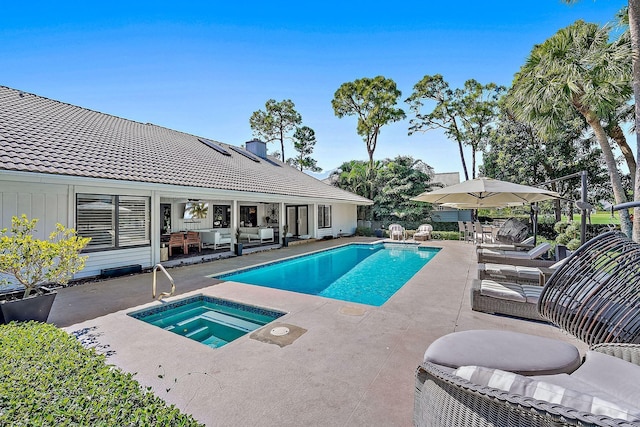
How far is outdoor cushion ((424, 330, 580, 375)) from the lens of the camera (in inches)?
90.2

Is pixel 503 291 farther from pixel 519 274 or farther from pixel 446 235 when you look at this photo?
pixel 446 235

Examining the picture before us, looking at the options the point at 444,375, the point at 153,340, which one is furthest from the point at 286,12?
the point at 444,375

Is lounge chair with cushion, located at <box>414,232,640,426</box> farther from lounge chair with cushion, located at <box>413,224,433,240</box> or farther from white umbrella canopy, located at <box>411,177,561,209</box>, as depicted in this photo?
lounge chair with cushion, located at <box>413,224,433,240</box>

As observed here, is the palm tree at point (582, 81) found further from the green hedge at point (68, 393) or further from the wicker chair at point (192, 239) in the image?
the wicker chair at point (192, 239)

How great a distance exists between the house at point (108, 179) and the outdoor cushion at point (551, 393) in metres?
8.48

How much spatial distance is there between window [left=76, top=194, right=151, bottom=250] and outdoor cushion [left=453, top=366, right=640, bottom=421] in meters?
9.66

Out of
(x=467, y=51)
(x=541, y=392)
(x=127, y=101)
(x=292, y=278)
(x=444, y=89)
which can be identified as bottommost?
(x=292, y=278)

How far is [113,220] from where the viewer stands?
340 inches

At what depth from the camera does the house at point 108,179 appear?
6.97 metres

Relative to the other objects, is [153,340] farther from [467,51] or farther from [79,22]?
[467,51]

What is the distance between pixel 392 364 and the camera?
356 cm

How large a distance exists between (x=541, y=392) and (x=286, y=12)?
42.2 ft

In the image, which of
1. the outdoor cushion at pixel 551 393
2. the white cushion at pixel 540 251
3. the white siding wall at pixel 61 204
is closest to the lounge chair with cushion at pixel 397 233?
the white cushion at pixel 540 251

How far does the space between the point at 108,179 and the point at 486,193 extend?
37.0ft
